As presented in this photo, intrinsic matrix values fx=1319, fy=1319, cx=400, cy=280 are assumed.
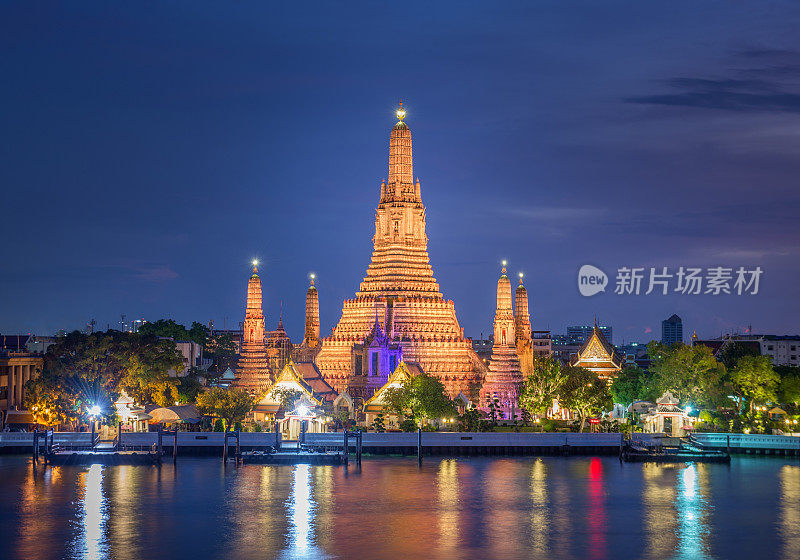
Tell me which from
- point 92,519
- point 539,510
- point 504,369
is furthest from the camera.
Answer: point 504,369

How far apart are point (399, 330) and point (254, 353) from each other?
1446cm

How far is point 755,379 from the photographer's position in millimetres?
121312

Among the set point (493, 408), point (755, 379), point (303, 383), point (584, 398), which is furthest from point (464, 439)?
point (755, 379)

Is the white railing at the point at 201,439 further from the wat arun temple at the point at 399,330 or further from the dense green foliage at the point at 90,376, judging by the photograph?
the wat arun temple at the point at 399,330

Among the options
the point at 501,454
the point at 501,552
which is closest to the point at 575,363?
the point at 501,454

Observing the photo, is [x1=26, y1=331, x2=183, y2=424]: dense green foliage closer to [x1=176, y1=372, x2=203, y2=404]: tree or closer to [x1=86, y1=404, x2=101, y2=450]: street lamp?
[x1=86, y1=404, x2=101, y2=450]: street lamp

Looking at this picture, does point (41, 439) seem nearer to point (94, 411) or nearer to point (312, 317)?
point (94, 411)

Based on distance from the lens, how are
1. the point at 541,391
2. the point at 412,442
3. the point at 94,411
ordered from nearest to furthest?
the point at 412,442, the point at 94,411, the point at 541,391

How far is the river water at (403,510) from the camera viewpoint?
66.8 meters

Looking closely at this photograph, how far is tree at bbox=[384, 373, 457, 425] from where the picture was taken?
365 feet

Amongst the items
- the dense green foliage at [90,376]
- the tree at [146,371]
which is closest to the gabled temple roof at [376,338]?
the tree at [146,371]

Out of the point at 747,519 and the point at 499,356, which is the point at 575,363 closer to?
the point at 499,356

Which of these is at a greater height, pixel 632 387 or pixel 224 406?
pixel 632 387

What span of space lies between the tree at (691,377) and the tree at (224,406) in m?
38.0
